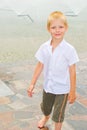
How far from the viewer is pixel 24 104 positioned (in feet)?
13.3

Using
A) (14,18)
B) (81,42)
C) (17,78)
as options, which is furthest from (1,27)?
(17,78)

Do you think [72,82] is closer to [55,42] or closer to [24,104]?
[55,42]

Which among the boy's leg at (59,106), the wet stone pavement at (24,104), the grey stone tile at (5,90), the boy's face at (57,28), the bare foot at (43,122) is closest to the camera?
the boy's face at (57,28)

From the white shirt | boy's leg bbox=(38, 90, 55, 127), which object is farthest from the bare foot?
the white shirt

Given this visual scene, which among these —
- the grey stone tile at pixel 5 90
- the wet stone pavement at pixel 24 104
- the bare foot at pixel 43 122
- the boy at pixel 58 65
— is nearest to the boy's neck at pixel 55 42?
the boy at pixel 58 65

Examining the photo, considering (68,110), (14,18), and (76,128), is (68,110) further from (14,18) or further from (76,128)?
(14,18)

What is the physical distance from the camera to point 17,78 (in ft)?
16.6

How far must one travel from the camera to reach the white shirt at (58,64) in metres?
2.91

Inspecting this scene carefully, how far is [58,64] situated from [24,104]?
4.26 ft

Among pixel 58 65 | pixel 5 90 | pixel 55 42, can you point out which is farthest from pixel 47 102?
pixel 5 90

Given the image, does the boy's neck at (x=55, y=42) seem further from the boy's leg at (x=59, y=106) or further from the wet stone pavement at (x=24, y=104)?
the wet stone pavement at (x=24, y=104)

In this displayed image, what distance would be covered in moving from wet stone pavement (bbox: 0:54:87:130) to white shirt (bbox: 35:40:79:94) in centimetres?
64

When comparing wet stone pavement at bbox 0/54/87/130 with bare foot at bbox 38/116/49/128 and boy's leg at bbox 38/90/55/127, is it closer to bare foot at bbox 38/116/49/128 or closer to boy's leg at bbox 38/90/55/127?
bare foot at bbox 38/116/49/128

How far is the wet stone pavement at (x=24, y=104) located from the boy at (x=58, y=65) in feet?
1.78
